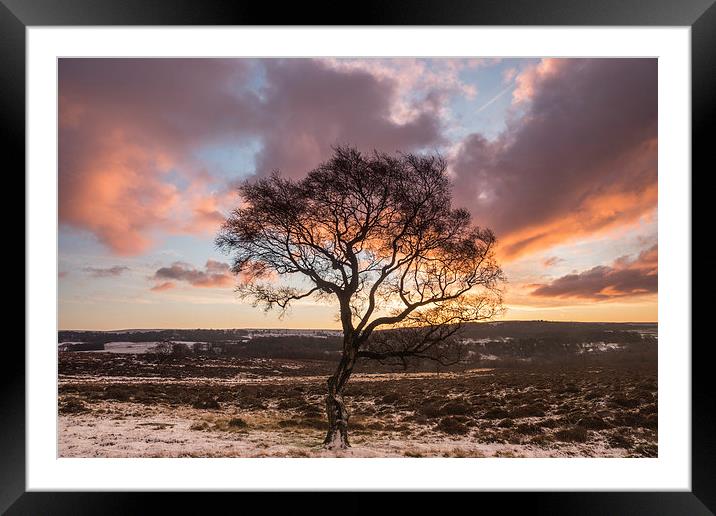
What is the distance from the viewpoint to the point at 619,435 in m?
4.82

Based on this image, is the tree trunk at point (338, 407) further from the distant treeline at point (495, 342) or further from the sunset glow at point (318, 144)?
the distant treeline at point (495, 342)

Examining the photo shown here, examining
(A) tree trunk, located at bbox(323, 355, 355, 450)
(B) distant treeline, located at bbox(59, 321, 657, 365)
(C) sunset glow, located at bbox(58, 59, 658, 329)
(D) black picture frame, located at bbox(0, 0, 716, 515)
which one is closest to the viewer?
(D) black picture frame, located at bbox(0, 0, 716, 515)

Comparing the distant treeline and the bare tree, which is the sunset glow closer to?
the bare tree

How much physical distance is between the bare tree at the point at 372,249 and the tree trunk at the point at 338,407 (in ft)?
0.04

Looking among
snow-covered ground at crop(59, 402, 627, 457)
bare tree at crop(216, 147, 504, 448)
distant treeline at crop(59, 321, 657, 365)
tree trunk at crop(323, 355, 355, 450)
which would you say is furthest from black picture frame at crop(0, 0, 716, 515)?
distant treeline at crop(59, 321, 657, 365)

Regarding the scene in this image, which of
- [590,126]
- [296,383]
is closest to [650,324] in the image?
[590,126]

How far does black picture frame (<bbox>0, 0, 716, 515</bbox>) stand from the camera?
2.83 metres

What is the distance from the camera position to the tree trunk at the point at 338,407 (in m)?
4.41

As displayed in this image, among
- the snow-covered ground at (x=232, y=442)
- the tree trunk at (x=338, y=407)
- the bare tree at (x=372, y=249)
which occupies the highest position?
the bare tree at (x=372, y=249)

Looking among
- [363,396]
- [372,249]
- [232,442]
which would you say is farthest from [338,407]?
[372,249]

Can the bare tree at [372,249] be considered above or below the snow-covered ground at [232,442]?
above

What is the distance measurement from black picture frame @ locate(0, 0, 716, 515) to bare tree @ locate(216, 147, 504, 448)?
1.84 metres
